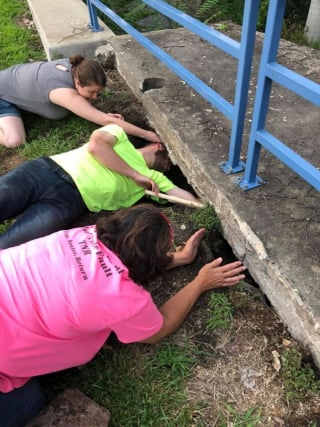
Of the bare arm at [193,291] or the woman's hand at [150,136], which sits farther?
the woman's hand at [150,136]

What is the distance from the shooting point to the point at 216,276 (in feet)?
7.29

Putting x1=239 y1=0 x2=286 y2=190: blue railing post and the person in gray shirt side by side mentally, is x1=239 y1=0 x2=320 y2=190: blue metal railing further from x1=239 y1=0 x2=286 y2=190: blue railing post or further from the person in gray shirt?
the person in gray shirt

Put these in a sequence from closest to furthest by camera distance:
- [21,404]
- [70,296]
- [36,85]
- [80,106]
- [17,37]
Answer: [70,296]
[21,404]
[80,106]
[36,85]
[17,37]

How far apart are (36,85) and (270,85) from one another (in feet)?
7.64

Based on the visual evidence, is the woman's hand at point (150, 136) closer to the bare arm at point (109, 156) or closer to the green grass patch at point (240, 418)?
the bare arm at point (109, 156)

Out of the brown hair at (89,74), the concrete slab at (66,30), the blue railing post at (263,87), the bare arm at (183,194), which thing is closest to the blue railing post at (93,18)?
the concrete slab at (66,30)

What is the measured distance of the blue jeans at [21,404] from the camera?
175 cm

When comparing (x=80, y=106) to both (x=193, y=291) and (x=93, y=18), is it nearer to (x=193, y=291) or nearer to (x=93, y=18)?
(x=93, y=18)

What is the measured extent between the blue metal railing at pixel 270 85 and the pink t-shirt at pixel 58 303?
2.94 feet

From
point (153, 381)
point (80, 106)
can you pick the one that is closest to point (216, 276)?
point (153, 381)

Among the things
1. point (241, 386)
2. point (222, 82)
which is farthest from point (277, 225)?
point (222, 82)

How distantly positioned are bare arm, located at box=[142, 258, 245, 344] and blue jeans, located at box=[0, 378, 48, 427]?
518mm

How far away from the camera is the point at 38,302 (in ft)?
5.52

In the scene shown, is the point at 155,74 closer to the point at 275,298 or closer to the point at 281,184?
the point at 281,184
